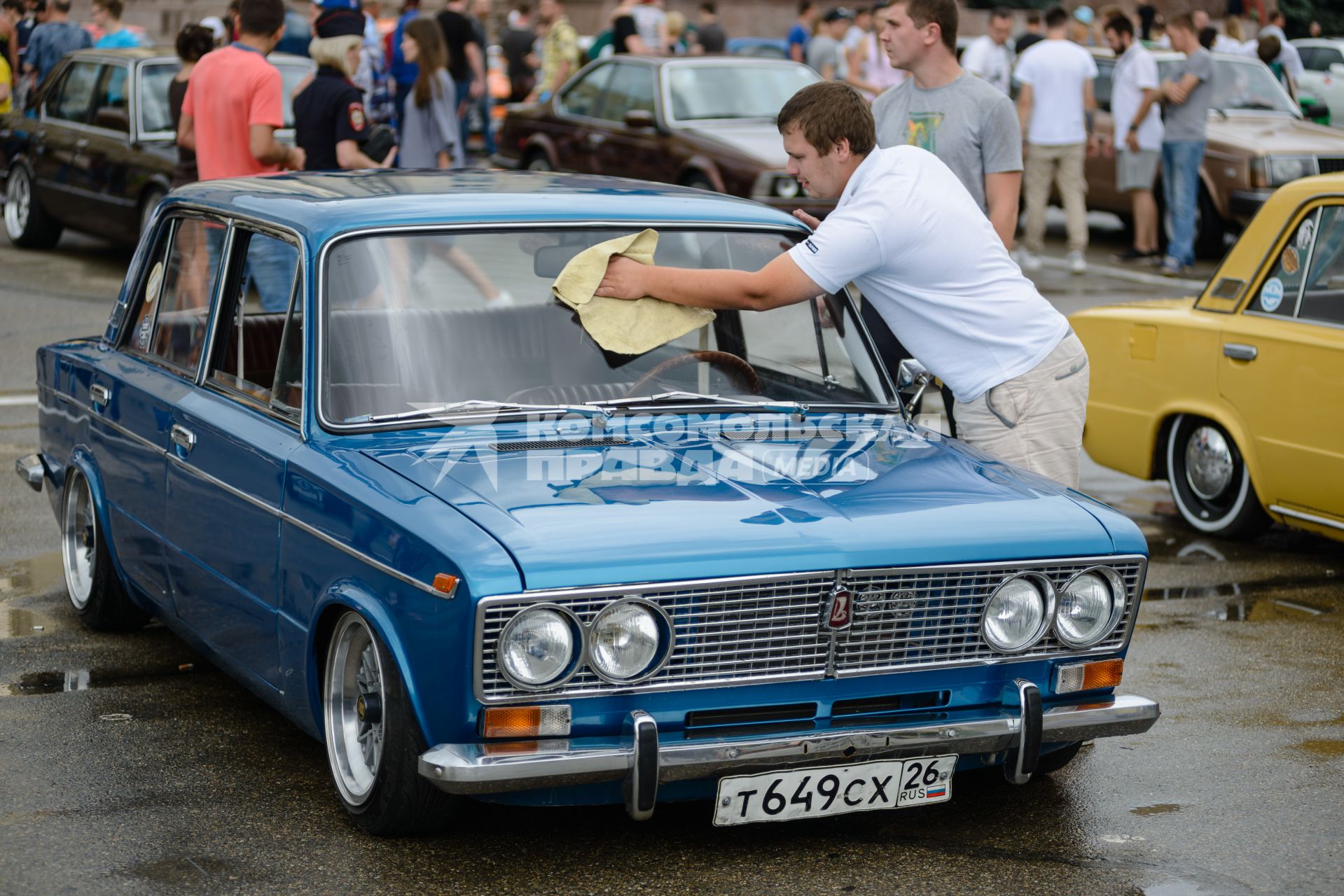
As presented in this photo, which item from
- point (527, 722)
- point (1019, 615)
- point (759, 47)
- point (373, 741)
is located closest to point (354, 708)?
point (373, 741)

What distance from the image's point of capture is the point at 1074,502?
4402 mm

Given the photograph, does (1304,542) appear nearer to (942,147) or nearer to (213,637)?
(942,147)

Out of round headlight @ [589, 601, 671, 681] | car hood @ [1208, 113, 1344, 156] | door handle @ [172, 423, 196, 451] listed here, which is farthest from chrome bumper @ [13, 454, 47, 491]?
car hood @ [1208, 113, 1344, 156]

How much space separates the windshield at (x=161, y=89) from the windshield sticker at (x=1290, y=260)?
8195 millimetres

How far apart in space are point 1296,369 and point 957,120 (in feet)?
5.68

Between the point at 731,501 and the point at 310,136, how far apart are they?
5962 millimetres

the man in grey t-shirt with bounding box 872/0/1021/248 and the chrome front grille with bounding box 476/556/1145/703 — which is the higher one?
the man in grey t-shirt with bounding box 872/0/1021/248

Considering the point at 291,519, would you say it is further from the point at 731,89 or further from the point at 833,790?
the point at 731,89

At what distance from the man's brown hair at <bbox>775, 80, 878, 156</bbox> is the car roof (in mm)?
356

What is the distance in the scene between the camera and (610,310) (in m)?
→ 4.76

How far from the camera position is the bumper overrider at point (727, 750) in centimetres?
370

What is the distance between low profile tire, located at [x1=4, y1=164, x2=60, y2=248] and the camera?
14.7m

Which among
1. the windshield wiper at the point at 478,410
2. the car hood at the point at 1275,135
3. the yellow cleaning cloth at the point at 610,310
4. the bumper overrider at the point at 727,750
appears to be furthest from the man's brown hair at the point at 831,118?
the car hood at the point at 1275,135

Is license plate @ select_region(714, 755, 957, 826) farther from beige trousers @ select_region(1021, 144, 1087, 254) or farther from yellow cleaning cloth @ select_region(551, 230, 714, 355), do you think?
beige trousers @ select_region(1021, 144, 1087, 254)
